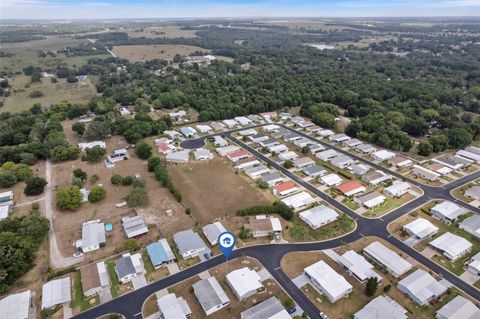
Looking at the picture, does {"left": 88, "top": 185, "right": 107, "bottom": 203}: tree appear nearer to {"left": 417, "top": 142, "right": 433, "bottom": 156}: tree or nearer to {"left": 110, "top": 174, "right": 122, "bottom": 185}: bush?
{"left": 110, "top": 174, "right": 122, "bottom": 185}: bush

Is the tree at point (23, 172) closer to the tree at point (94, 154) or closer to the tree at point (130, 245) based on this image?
the tree at point (94, 154)

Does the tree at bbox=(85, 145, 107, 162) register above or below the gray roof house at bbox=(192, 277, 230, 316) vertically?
above

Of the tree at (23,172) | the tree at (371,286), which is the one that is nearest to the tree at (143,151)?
the tree at (23,172)

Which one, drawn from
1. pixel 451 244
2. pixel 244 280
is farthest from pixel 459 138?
pixel 244 280

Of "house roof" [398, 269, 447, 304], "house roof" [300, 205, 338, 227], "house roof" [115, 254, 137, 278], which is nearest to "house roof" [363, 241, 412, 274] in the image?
"house roof" [398, 269, 447, 304]

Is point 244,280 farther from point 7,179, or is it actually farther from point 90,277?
point 7,179
